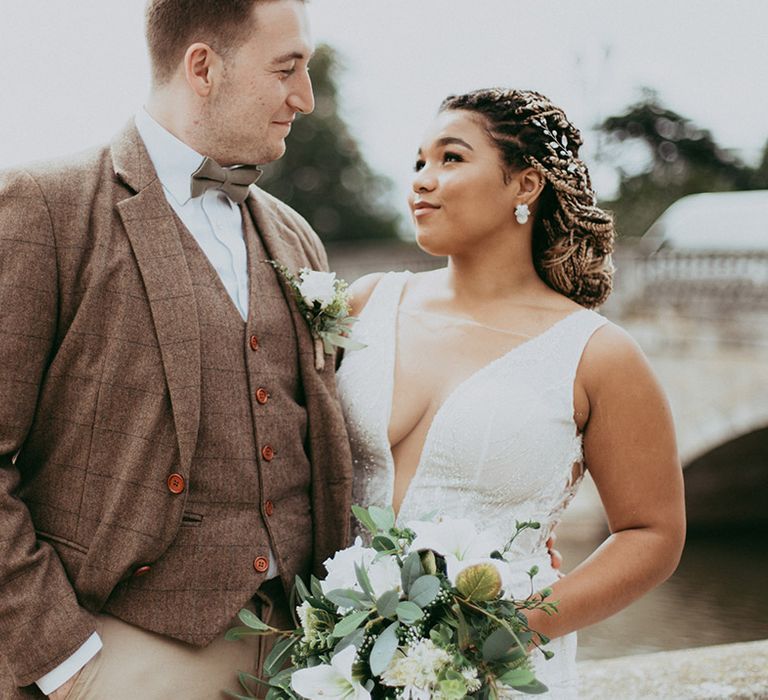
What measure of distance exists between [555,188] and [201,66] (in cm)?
105

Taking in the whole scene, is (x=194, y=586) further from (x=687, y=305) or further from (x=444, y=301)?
(x=687, y=305)

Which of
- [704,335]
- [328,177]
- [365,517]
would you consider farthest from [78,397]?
[328,177]

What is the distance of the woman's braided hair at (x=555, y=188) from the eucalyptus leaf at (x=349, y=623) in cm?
134

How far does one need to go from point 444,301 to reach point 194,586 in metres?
1.13

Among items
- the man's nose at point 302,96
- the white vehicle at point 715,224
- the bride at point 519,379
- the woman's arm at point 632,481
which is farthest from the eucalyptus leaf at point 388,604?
the white vehicle at point 715,224

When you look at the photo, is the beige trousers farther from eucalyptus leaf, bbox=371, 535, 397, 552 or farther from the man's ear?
the man's ear

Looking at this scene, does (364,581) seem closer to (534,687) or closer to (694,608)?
(534,687)

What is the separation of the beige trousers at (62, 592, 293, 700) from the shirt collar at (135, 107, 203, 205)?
3.24 ft

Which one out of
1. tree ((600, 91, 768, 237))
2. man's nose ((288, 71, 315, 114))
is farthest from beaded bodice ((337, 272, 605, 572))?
tree ((600, 91, 768, 237))

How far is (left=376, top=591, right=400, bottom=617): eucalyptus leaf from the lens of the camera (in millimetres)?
1847

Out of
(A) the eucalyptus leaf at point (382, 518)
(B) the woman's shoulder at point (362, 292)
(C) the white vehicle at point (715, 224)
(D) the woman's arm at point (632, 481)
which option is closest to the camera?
(A) the eucalyptus leaf at point (382, 518)

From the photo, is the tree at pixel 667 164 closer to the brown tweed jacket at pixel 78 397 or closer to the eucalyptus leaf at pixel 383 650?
the brown tweed jacket at pixel 78 397

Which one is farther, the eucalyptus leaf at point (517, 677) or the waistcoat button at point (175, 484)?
the waistcoat button at point (175, 484)

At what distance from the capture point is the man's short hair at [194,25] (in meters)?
2.34
